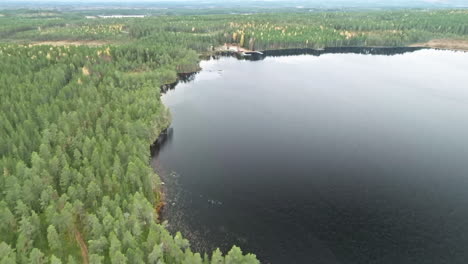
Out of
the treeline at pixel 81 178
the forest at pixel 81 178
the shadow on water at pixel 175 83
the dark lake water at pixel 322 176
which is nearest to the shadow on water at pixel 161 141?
the dark lake water at pixel 322 176

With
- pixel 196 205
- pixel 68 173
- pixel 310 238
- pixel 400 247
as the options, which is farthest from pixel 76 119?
pixel 400 247

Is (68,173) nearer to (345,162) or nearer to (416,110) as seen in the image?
(345,162)

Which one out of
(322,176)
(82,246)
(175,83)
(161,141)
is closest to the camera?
(82,246)

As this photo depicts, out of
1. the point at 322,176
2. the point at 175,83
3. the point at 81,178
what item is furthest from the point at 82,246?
the point at 175,83

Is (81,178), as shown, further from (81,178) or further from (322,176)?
(322,176)

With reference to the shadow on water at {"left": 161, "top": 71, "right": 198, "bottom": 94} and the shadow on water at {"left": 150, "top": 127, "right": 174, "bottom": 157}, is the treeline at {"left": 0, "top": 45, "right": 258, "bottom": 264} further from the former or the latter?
the shadow on water at {"left": 161, "top": 71, "right": 198, "bottom": 94}

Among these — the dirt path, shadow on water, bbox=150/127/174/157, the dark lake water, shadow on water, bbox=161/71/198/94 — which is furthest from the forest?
shadow on water, bbox=161/71/198/94
